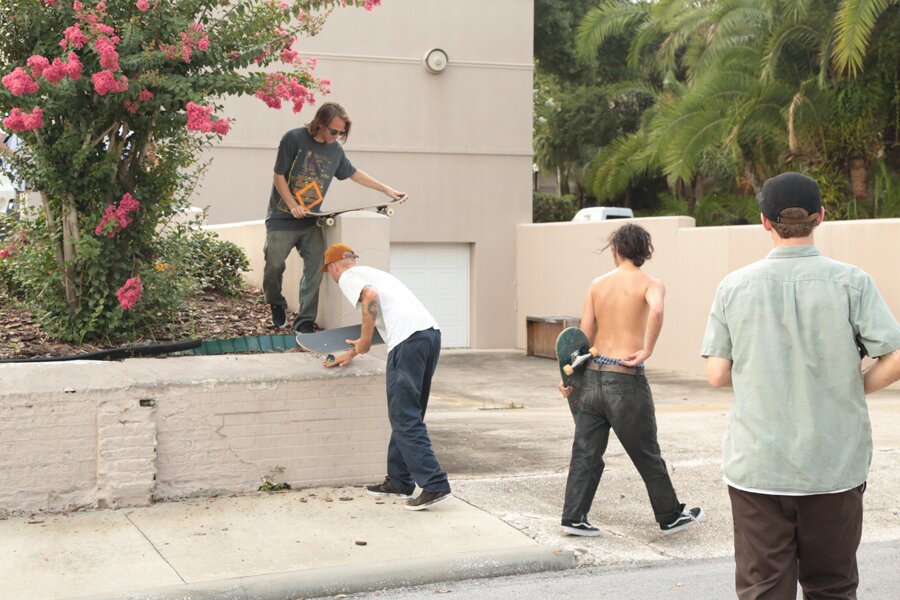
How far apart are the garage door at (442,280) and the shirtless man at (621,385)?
15779mm

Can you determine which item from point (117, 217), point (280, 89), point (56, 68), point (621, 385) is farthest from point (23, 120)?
point (621, 385)

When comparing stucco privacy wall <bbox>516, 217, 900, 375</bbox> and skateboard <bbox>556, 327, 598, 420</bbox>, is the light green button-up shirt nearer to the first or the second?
skateboard <bbox>556, 327, 598, 420</bbox>

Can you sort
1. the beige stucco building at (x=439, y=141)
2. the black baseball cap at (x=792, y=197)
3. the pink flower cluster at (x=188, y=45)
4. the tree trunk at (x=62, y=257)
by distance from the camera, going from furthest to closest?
the beige stucco building at (x=439, y=141) → the tree trunk at (x=62, y=257) → the pink flower cluster at (x=188, y=45) → the black baseball cap at (x=792, y=197)

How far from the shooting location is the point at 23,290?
9008 millimetres

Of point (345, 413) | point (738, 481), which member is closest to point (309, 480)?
point (345, 413)

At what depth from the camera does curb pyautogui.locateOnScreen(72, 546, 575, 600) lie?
5.30m

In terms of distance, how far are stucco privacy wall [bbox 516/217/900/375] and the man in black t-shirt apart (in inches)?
276

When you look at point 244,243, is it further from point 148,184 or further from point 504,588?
point 504,588

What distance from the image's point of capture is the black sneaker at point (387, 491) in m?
7.10

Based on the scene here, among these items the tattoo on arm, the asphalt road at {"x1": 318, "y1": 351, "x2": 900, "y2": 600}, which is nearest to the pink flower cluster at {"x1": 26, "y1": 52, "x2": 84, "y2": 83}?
the tattoo on arm

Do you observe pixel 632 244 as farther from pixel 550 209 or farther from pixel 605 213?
pixel 550 209

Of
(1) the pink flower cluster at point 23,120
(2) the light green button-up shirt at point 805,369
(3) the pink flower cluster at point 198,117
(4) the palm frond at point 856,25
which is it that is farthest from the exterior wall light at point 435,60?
(2) the light green button-up shirt at point 805,369

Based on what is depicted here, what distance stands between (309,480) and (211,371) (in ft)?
3.11

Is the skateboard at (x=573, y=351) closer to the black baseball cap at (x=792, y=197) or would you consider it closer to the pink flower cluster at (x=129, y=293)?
the black baseball cap at (x=792, y=197)
